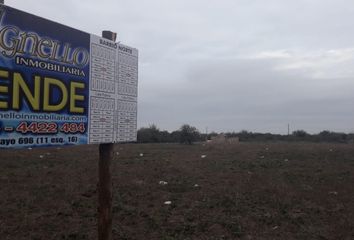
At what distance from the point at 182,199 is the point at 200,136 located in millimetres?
25548

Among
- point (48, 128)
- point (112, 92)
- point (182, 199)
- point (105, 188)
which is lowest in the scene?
point (182, 199)

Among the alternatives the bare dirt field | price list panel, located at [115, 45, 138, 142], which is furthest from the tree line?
price list panel, located at [115, 45, 138, 142]

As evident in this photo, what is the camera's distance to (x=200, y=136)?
3566cm

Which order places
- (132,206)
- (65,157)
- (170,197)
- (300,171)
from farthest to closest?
(65,157)
(300,171)
(170,197)
(132,206)

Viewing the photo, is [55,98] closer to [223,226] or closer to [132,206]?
[223,226]

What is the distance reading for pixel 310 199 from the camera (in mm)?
10547

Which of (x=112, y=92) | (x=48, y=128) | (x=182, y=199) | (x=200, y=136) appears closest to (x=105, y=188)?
(x=112, y=92)

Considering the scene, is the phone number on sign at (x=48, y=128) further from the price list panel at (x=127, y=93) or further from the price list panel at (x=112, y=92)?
the price list panel at (x=127, y=93)

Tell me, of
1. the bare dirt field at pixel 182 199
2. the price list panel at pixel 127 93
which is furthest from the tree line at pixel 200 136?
the price list panel at pixel 127 93

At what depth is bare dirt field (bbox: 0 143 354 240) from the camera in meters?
8.10

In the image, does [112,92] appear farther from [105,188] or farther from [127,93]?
[105,188]

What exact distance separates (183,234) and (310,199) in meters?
3.98

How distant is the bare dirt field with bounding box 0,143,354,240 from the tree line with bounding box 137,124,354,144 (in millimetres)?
15325

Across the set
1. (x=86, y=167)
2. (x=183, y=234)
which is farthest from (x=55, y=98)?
(x=86, y=167)
